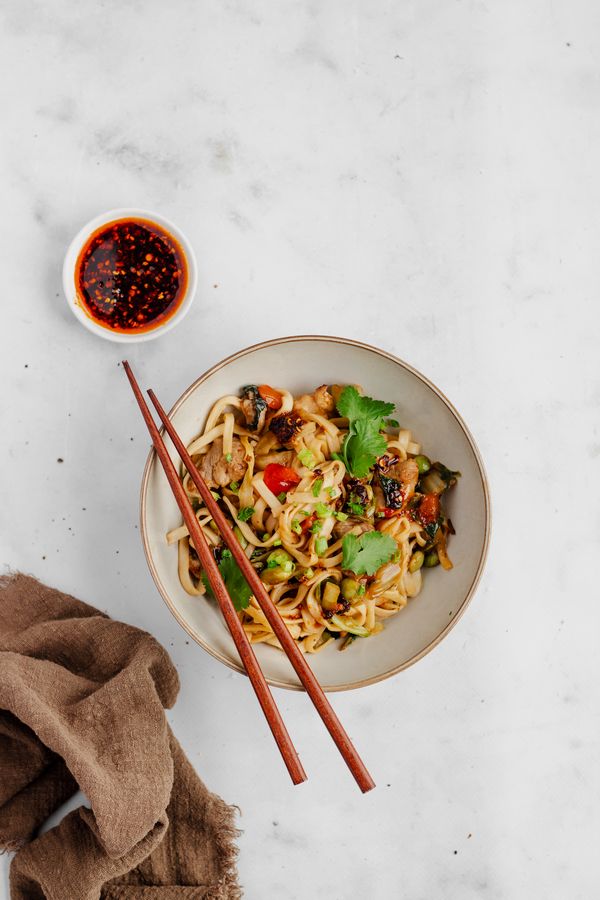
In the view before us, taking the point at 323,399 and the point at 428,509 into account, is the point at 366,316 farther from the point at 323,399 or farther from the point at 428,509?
the point at 428,509

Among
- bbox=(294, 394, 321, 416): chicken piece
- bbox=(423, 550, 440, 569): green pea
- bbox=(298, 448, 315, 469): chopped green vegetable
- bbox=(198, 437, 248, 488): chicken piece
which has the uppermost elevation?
bbox=(294, 394, 321, 416): chicken piece

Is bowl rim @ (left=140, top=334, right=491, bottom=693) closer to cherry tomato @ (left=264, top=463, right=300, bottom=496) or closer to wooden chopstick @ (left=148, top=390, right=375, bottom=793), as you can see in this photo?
wooden chopstick @ (left=148, top=390, right=375, bottom=793)

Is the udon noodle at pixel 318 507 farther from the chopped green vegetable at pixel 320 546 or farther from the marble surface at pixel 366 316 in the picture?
the marble surface at pixel 366 316

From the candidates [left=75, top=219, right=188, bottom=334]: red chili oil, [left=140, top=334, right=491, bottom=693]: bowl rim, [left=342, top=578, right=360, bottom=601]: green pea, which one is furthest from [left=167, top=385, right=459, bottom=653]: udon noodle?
[left=75, top=219, right=188, bottom=334]: red chili oil

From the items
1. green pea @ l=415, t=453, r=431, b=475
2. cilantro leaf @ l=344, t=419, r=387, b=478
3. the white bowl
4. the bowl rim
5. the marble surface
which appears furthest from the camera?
the marble surface

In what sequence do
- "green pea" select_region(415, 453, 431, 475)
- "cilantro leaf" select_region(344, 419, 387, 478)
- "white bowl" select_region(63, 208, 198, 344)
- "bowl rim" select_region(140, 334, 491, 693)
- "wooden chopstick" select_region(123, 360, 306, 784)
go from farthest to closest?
"white bowl" select_region(63, 208, 198, 344) → "green pea" select_region(415, 453, 431, 475) → "cilantro leaf" select_region(344, 419, 387, 478) → "bowl rim" select_region(140, 334, 491, 693) → "wooden chopstick" select_region(123, 360, 306, 784)

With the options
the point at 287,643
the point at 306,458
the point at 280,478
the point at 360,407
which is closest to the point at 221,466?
the point at 280,478

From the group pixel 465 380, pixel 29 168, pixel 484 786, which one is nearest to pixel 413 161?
pixel 465 380

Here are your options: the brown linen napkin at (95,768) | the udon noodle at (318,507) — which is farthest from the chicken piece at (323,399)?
the brown linen napkin at (95,768)
